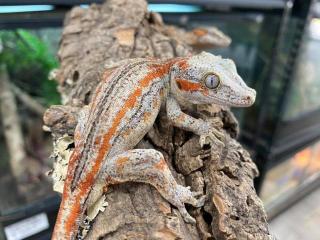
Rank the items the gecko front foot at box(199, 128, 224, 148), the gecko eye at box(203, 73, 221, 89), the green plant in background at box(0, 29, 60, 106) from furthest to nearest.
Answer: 1. the green plant in background at box(0, 29, 60, 106)
2. the gecko eye at box(203, 73, 221, 89)
3. the gecko front foot at box(199, 128, 224, 148)

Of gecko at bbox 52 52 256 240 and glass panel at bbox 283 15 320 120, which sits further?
glass panel at bbox 283 15 320 120

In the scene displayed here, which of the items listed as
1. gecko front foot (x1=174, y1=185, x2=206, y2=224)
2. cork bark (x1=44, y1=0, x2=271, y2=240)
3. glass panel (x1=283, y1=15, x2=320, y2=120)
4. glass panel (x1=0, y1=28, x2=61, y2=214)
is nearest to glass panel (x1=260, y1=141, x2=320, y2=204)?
glass panel (x1=283, y1=15, x2=320, y2=120)

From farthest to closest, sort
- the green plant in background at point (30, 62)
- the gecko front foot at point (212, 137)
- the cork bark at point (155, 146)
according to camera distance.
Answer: the green plant in background at point (30, 62) → the gecko front foot at point (212, 137) → the cork bark at point (155, 146)

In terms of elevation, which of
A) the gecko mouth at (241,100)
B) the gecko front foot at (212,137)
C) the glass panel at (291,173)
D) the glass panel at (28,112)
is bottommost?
the glass panel at (291,173)

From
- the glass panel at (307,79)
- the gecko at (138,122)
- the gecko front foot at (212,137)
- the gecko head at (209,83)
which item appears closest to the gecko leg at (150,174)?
the gecko at (138,122)

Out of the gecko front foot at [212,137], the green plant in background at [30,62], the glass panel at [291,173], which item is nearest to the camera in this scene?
the gecko front foot at [212,137]

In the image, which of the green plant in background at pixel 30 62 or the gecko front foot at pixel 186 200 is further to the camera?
the green plant in background at pixel 30 62

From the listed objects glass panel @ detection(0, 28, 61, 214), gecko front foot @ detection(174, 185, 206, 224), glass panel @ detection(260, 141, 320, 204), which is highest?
gecko front foot @ detection(174, 185, 206, 224)

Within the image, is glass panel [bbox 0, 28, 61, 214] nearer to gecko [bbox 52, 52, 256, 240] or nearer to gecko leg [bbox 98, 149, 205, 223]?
gecko [bbox 52, 52, 256, 240]

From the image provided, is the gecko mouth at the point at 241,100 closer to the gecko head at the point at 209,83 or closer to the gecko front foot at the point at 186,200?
the gecko head at the point at 209,83
